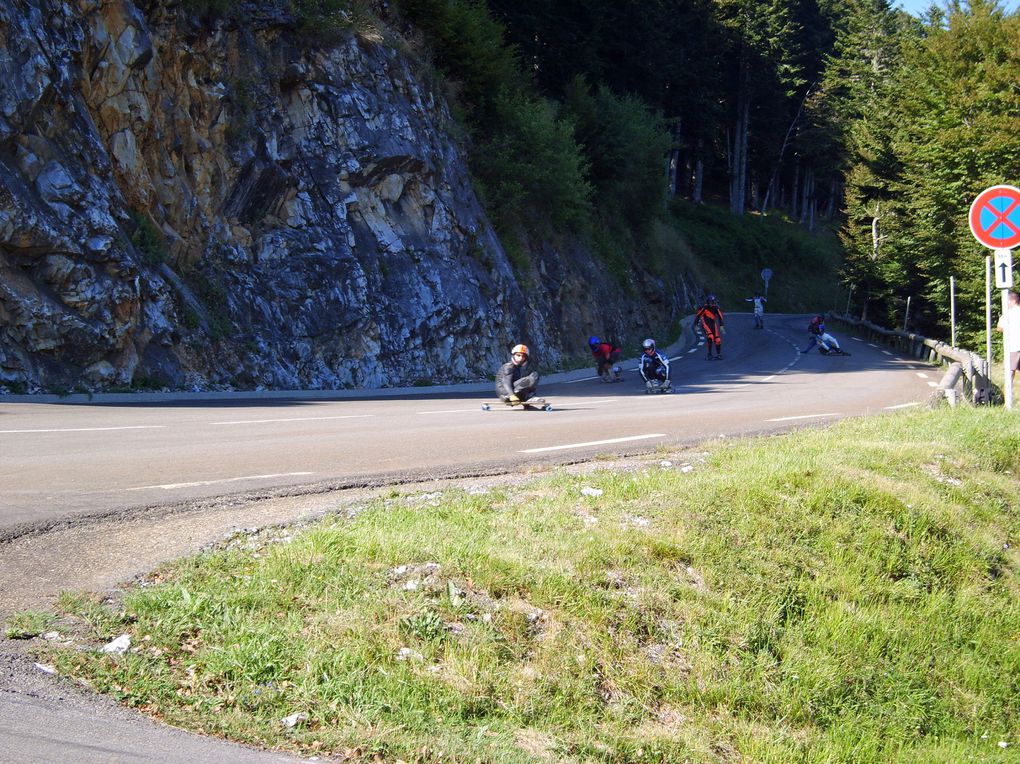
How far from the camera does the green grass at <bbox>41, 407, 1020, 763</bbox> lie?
4430 mm

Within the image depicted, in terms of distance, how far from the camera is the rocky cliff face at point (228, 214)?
1672 cm

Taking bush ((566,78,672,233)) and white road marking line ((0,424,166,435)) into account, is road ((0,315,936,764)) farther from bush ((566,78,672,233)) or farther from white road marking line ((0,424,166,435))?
bush ((566,78,672,233))

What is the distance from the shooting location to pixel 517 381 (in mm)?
16484

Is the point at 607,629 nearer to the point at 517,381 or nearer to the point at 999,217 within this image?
the point at 999,217

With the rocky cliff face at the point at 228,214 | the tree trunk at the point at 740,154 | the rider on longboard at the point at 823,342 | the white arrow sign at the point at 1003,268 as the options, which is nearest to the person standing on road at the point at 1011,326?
the white arrow sign at the point at 1003,268

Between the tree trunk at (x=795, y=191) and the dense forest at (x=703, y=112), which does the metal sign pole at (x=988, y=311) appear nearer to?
the dense forest at (x=703, y=112)

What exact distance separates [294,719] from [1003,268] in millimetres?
11097

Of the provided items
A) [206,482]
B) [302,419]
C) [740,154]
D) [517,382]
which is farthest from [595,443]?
[740,154]

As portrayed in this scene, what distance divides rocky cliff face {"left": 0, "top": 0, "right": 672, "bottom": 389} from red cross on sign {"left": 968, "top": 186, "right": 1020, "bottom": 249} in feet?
45.5

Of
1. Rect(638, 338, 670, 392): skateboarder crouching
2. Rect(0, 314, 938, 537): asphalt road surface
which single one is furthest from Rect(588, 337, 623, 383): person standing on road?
Rect(0, 314, 938, 537): asphalt road surface

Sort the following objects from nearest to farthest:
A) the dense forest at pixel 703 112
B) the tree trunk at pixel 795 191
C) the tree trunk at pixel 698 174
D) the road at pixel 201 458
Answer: the road at pixel 201 458, the dense forest at pixel 703 112, the tree trunk at pixel 698 174, the tree trunk at pixel 795 191

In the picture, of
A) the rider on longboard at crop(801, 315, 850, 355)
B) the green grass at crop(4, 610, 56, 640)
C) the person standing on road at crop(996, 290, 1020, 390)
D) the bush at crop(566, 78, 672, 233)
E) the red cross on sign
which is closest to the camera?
the green grass at crop(4, 610, 56, 640)

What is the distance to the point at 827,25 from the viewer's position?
3676 inches

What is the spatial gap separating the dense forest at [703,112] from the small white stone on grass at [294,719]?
69.3ft
